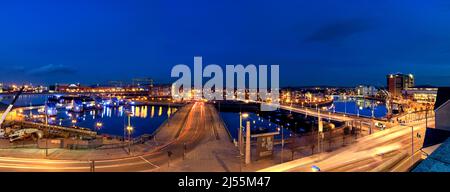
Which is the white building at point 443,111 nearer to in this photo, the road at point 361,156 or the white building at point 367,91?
the road at point 361,156

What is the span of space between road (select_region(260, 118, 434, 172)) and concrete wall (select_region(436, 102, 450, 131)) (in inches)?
80.1

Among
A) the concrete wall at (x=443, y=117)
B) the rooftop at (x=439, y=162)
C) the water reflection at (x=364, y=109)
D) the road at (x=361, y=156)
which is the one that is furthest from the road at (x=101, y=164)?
the water reflection at (x=364, y=109)

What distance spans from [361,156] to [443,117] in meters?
6.57

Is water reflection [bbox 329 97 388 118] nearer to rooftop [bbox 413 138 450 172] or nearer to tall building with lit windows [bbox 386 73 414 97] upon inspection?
tall building with lit windows [bbox 386 73 414 97]

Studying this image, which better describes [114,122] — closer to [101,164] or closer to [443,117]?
[101,164]

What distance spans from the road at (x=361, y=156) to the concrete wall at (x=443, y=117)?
6.68 ft

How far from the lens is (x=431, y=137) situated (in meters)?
17.1

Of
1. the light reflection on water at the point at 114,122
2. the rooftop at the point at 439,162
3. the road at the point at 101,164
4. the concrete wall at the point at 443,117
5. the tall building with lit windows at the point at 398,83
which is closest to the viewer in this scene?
the rooftop at the point at 439,162

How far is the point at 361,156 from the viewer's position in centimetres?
1645

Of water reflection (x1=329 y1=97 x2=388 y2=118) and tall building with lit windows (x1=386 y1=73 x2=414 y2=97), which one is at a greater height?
tall building with lit windows (x1=386 y1=73 x2=414 y2=97)

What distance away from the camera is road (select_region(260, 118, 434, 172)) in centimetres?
1355

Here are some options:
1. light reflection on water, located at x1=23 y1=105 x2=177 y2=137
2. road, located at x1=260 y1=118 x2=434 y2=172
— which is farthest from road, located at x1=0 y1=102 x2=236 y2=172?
light reflection on water, located at x1=23 y1=105 x2=177 y2=137

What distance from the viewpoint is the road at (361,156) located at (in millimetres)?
13547
